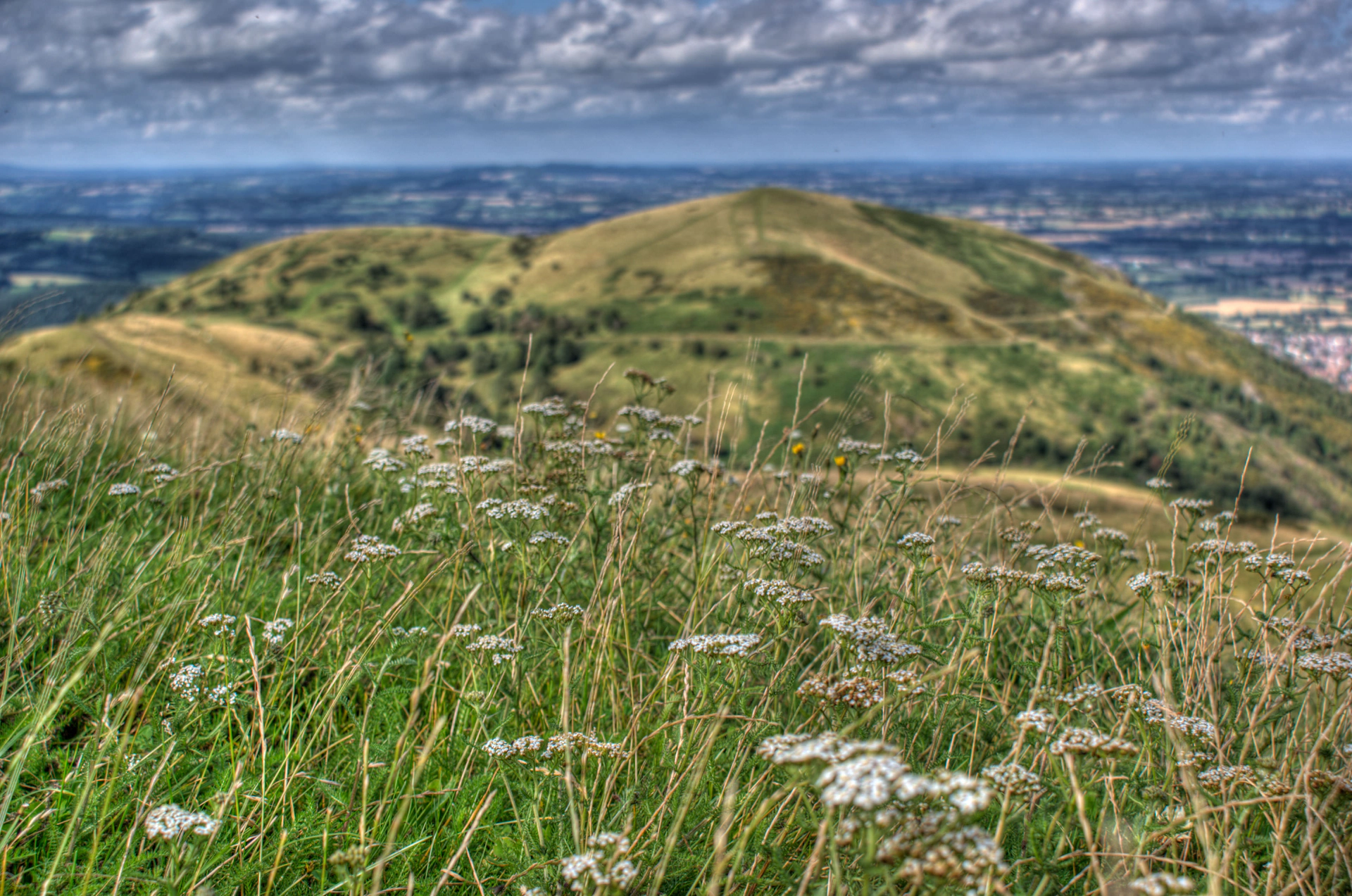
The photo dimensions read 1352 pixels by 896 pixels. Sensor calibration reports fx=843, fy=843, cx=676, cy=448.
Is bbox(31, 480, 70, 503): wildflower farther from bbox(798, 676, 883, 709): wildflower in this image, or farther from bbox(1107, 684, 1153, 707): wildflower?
bbox(1107, 684, 1153, 707): wildflower

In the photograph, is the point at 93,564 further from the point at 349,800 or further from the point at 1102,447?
the point at 1102,447

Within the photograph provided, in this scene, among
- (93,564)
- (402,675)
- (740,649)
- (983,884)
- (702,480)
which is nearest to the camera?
(983,884)

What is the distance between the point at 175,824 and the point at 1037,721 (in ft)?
8.90

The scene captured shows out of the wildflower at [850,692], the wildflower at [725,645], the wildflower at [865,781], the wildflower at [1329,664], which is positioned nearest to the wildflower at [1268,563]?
the wildflower at [1329,664]

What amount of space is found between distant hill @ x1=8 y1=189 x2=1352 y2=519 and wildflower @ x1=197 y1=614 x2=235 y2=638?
67.6 meters

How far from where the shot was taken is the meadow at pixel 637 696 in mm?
2734

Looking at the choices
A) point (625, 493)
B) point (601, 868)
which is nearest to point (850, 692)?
point (601, 868)

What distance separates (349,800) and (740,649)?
155 cm

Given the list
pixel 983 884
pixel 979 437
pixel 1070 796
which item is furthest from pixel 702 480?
pixel 979 437

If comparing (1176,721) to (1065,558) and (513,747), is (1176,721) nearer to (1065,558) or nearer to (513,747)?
(1065,558)

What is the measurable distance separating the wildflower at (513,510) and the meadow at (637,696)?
0.02 meters

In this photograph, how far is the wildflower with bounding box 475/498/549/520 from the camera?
4.23 meters

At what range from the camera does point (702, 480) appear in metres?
8.35

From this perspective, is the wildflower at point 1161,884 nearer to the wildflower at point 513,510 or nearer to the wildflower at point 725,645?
the wildflower at point 725,645
